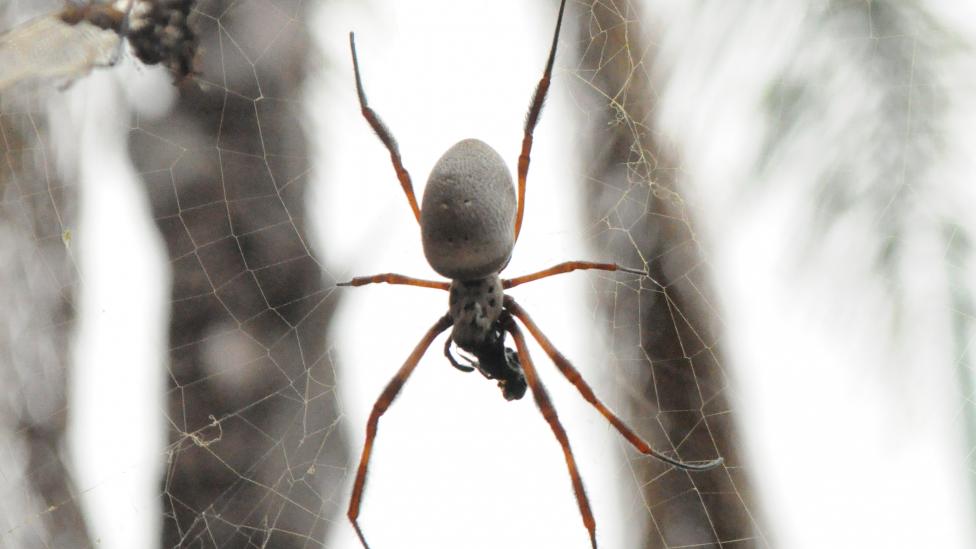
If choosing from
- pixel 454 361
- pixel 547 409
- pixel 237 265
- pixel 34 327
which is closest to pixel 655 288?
pixel 547 409

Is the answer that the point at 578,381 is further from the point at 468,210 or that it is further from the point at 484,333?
the point at 468,210

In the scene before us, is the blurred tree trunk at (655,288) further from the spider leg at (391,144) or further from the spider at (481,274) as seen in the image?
the spider leg at (391,144)

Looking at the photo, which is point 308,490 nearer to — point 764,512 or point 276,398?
point 276,398

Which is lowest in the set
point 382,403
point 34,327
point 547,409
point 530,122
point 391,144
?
point 34,327

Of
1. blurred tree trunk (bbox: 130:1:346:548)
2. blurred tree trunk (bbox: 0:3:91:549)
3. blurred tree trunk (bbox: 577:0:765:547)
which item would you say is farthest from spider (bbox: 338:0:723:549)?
blurred tree trunk (bbox: 0:3:91:549)

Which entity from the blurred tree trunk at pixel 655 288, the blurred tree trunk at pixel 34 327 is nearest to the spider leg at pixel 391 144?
the blurred tree trunk at pixel 655 288

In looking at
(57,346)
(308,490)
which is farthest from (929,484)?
(57,346)

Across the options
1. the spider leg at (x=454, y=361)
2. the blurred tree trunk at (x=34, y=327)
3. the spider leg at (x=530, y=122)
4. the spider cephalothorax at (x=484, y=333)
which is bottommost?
the blurred tree trunk at (x=34, y=327)
